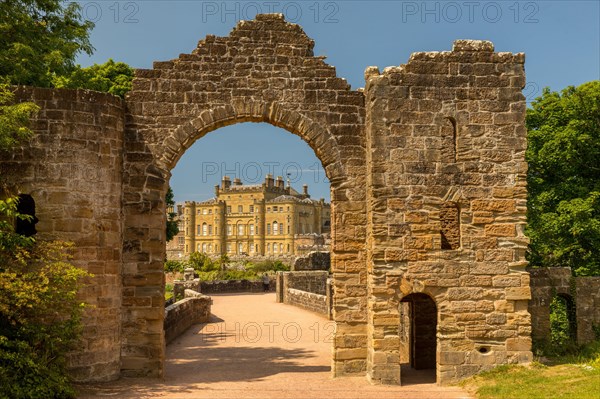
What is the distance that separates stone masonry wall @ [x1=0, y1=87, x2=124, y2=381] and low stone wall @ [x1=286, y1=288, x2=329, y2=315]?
11.6m

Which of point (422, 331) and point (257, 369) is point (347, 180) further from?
point (257, 369)

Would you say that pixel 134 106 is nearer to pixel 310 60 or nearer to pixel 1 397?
pixel 310 60

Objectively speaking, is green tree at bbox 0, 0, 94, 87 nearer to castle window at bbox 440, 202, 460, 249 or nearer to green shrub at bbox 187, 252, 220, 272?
castle window at bbox 440, 202, 460, 249

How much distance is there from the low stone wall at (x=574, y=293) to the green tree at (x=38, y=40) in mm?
11989

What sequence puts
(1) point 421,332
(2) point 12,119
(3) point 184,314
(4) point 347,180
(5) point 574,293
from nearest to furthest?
(2) point 12,119 < (4) point 347,180 < (5) point 574,293 < (1) point 421,332 < (3) point 184,314

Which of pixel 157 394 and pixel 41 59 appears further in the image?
pixel 41 59

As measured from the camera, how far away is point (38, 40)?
15367 mm

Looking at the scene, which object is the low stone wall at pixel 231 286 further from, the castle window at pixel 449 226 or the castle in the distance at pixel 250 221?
the castle in the distance at pixel 250 221

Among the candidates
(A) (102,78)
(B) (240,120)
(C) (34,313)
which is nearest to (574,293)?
(B) (240,120)

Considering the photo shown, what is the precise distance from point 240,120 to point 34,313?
491 centimetres

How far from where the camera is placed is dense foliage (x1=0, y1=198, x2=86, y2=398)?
28.3 feet

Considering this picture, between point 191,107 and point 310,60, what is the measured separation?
7.91ft

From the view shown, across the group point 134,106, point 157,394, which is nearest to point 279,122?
point 134,106

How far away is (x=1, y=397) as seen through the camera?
818 cm
